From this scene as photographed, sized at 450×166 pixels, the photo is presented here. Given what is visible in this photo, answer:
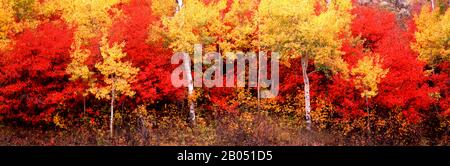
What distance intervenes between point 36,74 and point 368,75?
19.5 meters

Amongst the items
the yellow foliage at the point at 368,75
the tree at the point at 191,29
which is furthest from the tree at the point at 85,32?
the yellow foliage at the point at 368,75

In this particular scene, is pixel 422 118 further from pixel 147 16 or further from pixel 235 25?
pixel 147 16

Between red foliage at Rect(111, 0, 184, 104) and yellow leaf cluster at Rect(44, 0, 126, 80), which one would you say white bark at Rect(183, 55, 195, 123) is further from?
yellow leaf cluster at Rect(44, 0, 126, 80)

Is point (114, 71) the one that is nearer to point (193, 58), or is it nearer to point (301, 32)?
point (193, 58)

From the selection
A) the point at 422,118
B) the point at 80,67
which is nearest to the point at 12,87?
the point at 80,67

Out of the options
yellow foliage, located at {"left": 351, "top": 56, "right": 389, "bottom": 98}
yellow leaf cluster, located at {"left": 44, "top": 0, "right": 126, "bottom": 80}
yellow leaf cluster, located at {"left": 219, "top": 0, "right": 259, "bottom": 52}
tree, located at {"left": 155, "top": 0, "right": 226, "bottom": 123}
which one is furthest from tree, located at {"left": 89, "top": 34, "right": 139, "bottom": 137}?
yellow foliage, located at {"left": 351, "top": 56, "right": 389, "bottom": 98}

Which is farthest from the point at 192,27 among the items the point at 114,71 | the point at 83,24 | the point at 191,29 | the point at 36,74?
the point at 36,74

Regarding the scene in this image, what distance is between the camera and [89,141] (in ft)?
87.3

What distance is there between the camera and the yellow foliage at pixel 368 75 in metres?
26.7

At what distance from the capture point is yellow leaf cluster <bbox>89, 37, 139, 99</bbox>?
26.3 metres

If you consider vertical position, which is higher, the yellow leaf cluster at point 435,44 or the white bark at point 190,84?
the yellow leaf cluster at point 435,44

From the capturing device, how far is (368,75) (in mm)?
26625

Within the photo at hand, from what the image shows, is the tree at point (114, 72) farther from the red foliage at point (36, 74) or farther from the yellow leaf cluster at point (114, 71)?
the red foliage at point (36, 74)

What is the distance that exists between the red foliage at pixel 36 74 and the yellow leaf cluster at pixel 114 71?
2101 millimetres
